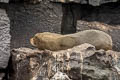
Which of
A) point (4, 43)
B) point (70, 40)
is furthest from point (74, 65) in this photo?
point (4, 43)

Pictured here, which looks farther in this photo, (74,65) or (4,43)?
(4,43)

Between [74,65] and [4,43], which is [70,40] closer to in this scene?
[74,65]

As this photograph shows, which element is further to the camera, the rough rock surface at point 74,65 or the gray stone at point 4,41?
the gray stone at point 4,41

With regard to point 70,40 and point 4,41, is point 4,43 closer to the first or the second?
point 4,41

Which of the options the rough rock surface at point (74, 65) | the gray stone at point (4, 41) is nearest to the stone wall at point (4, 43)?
the gray stone at point (4, 41)

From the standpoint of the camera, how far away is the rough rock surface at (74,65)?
144 inches

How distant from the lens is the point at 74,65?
145 inches

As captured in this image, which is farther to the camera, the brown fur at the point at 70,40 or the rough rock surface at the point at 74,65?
the brown fur at the point at 70,40

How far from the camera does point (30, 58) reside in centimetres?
390

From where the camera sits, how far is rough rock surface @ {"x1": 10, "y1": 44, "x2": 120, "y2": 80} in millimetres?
3654

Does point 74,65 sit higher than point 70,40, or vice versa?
point 70,40

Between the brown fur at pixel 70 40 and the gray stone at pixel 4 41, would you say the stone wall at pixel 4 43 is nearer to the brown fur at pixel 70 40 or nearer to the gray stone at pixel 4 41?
the gray stone at pixel 4 41

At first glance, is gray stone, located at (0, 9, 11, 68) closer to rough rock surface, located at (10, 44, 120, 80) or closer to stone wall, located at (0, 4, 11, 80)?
stone wall, located at (0, 4, 11, 80)

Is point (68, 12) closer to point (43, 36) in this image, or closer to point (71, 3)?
point (71, 3)
